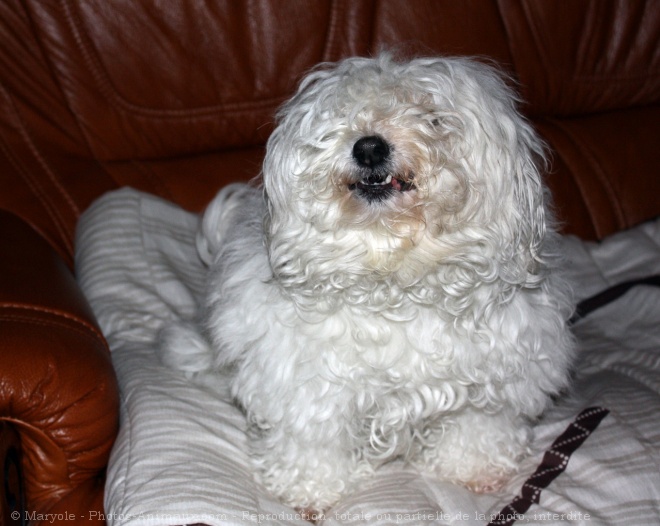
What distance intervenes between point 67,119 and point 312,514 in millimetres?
1640

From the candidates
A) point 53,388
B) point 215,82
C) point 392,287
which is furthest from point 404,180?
point 215,82

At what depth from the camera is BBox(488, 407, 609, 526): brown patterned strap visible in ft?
6.00

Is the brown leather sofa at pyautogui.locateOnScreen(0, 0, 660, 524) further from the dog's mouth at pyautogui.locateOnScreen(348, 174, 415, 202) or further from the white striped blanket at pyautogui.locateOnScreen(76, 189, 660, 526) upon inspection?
the dog's mouth at pyautogui.locateOnScreen(348, 174, 415, 202)

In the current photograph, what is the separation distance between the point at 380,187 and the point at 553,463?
0.89 m

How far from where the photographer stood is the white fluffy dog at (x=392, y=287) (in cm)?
172

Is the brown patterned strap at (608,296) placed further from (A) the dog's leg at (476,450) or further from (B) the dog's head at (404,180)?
(B) the dog's head at (404,180)

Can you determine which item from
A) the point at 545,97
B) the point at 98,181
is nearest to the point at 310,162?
the point at 98,181

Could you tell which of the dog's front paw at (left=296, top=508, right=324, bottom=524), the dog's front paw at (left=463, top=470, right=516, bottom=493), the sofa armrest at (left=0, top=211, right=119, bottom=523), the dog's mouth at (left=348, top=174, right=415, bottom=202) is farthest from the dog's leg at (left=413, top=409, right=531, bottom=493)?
the sofa armrest at (left=0, top=211, right=119, bottom=523)

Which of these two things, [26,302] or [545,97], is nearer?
[26,302]

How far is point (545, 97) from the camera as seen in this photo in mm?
3174

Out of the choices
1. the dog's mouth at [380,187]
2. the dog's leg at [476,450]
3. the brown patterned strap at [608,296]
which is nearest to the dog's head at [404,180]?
the dog's mouth at [380,187]

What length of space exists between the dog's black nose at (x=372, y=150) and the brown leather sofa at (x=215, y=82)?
70 cm

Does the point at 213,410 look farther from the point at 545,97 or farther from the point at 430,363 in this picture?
the point at 545,97

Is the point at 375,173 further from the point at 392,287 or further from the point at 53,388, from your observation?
the point at 53,388
